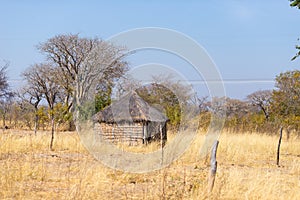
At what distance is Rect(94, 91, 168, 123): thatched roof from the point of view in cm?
A: 1252

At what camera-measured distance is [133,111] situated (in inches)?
501

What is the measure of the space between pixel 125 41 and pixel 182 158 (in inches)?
130

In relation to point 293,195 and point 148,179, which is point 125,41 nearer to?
point 148,179

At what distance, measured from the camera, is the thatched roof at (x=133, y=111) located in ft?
41.1

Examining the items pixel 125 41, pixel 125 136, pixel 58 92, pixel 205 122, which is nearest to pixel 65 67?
pixel 58 92

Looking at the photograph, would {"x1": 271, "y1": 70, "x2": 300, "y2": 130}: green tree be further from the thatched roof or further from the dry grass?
the dry grass

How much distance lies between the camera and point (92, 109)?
1734cm

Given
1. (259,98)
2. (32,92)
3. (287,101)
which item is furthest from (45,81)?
(259,98)

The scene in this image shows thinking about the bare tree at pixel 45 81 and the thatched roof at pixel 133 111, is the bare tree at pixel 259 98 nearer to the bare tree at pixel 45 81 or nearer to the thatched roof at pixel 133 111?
the bare tree at pixel 45 81

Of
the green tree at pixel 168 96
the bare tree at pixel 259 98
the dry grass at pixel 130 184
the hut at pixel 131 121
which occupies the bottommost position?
the dry grass at pixel 130 184

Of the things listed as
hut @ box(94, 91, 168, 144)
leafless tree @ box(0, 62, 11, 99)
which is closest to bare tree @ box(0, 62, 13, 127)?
leafless tree @ box(0, 62, 11, 99)

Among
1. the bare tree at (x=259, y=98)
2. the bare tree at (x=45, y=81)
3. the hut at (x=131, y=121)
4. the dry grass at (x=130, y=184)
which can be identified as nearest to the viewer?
the dry grass at (x=130, y=184)

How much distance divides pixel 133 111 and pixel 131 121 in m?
0.35

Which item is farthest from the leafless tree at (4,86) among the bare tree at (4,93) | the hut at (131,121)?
the hut at (131,121)
